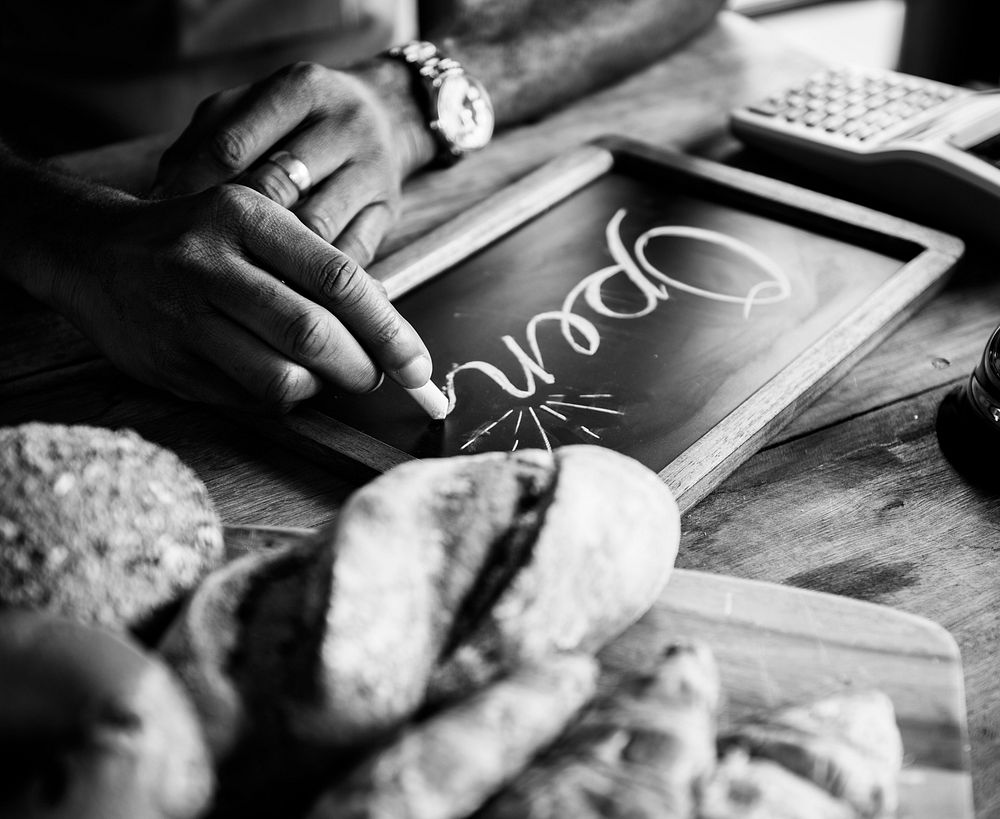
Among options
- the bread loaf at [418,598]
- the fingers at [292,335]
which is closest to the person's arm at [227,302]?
the fingers at [292,335]

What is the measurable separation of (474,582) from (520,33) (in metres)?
1.04

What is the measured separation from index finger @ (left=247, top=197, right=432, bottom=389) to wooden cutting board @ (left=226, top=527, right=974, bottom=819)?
0.85 feet

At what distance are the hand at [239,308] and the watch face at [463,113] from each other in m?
0.40

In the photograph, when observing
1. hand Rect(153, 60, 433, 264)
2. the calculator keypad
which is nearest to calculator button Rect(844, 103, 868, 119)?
the calculator keypad

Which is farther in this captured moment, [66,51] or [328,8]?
[328,8]

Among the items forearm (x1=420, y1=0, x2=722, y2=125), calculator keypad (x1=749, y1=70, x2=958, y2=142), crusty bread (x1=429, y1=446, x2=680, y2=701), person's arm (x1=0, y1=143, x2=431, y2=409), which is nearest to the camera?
crusty bread (x1=429, y1=446, x2=680, y2=701)

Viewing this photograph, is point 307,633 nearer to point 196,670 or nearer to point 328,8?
point 196,670

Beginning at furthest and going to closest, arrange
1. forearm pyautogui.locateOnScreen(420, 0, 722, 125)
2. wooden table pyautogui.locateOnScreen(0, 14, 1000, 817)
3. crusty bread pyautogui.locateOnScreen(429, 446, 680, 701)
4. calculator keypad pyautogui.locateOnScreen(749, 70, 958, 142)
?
forearm pyautogui.locateOnScreen(420, 0, 722, 125)
calculator keypad pyautogui.locateOnScreen(749, 70, 958, 142)
wooden table pyautogui.locateOnScreen(0, 14, 1000, 817)
crusty bread pyautogui.locateOnScreen(429, 446, 680, 701)

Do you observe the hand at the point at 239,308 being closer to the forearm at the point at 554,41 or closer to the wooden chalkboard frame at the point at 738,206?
the wooden chalkboard frame at the point at 738,206

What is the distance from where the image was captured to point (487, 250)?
950mm

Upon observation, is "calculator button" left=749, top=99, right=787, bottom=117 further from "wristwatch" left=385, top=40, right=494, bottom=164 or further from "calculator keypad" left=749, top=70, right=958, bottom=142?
"wristwatch" left=385, top=40, right=494, bottom=164

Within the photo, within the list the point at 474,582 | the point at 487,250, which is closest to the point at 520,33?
the point at 487,250

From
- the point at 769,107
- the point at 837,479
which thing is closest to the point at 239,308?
the point at 837,479

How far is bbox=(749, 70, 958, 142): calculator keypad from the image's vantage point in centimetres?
109
